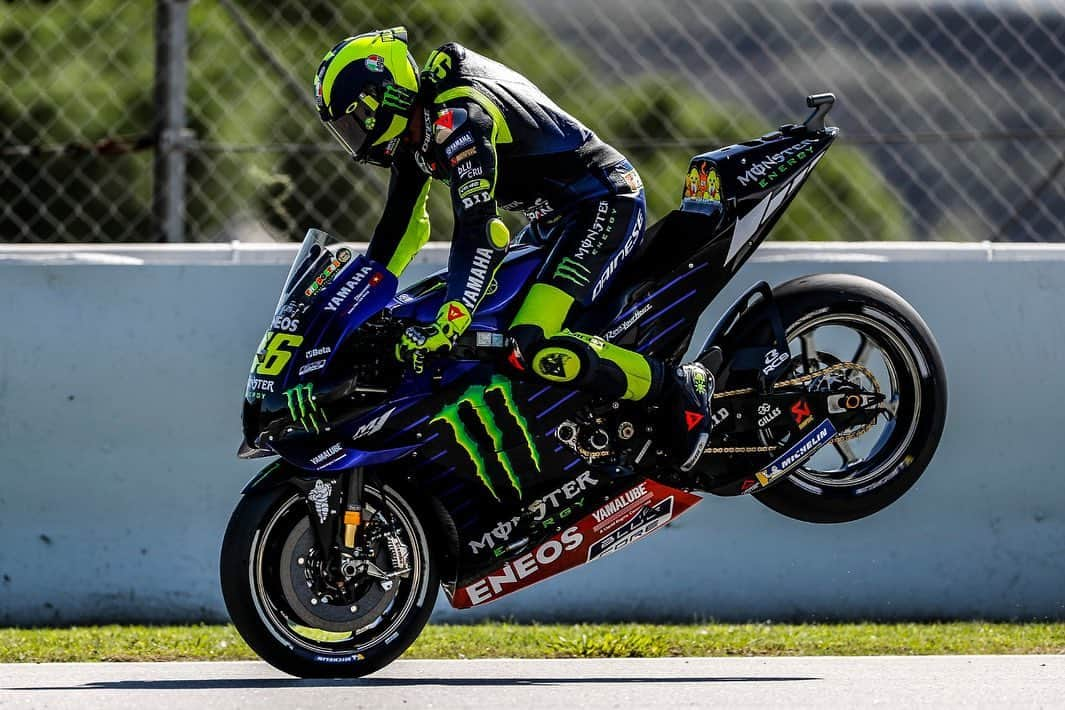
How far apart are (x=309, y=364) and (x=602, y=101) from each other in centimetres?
235

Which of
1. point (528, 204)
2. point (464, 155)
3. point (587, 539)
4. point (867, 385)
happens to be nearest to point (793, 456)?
point (867, 385)

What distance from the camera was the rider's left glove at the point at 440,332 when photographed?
5.40 meters

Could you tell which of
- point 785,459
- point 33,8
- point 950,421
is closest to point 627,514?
point 785,459

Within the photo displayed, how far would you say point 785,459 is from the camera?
5953mm

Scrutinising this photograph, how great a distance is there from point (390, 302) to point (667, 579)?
1957 millimetres

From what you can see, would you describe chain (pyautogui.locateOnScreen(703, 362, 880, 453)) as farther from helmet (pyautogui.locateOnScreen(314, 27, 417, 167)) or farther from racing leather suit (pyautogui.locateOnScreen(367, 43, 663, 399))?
helmet (pyautogui.locateOnScreen(314, 27, 417, 167))

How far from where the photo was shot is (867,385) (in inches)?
242

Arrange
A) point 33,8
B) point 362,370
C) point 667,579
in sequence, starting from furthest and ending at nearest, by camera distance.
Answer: point 33,8, point 667,579, point 362,370

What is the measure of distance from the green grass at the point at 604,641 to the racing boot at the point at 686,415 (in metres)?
Answer: 0.85

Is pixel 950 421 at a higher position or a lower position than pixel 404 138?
lower

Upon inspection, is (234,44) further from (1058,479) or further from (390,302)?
(1058,479)

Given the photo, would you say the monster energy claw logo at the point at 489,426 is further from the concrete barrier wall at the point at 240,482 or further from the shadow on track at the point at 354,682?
the concrete barrier wall at the point at 240,482

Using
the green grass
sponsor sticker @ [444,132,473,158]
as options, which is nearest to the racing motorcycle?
sponsor sticker @ [444,132,473,158]

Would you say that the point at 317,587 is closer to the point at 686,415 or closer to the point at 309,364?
the point at 309,364
